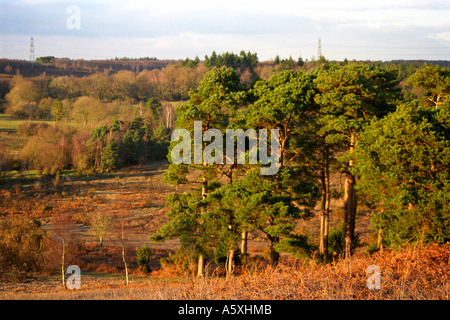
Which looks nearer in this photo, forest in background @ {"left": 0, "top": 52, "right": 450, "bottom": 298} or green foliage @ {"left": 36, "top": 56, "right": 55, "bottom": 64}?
forest in background @ {"left": 0, "top": 52, "right": 450, "bottom": 298}

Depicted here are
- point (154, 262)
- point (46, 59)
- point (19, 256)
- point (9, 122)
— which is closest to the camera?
point (19, 256)

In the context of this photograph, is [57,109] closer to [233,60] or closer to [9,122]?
[9,122]

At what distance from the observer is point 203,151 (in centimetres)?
1948

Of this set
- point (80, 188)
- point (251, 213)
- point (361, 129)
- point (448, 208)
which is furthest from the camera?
point (80, 188)

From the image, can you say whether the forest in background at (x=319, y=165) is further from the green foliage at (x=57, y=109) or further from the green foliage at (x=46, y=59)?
the green foliage at (x=46, y=59)

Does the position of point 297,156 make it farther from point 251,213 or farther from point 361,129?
point 251,213

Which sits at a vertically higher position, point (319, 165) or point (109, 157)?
point (319, 165)

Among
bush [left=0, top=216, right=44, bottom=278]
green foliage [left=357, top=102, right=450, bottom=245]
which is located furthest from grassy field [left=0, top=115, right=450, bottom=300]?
green foliage [left=357, top=102, right=450, bottom=245]

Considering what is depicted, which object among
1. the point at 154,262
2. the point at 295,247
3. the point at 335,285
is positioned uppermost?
the point at 335,285

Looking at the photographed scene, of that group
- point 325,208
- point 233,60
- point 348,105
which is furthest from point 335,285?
point 233,60

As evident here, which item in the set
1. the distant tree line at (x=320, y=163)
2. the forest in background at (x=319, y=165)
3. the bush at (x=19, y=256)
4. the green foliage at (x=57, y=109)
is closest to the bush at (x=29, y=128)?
the green foliage at (x=57, y=109)

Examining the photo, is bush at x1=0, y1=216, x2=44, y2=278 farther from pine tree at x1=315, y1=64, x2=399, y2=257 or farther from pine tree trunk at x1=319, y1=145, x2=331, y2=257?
pine tree at x1=315, y1=64, x2=399, y2=257
